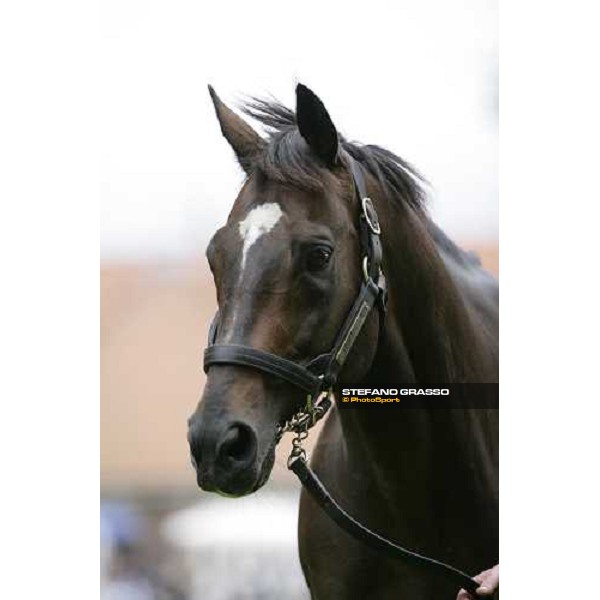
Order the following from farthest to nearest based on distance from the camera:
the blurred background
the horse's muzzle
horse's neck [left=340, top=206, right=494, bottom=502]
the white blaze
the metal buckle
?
1. the blurred background
2. horse's neck [left=340, top=206, right=494, bottom=502]
3. the metal buckle
4. the white blaze
5. the horse's muzzle

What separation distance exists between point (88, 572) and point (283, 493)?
510 millimetres

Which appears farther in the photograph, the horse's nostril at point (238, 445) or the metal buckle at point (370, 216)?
the metal buckle at point (370, 216)

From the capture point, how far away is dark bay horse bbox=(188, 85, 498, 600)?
1.53 m

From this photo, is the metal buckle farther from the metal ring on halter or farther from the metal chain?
the metal chain

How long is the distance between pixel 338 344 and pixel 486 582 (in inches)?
24.1

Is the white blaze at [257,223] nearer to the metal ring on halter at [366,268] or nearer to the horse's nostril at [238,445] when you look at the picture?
the metal ring on halter at [366,268]

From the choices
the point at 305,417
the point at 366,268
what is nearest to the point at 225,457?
the point at 305,417

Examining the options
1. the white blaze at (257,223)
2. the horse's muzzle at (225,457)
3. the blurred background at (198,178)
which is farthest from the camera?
the blurred background at (198,178)

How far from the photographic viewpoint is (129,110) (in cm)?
239

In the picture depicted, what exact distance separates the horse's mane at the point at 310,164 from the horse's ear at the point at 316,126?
2 cm

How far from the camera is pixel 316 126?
1.68 m

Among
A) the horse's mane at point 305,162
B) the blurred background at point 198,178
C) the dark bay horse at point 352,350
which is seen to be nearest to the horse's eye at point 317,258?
the dark bay horse at point 352,350

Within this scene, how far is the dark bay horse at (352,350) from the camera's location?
1.53m

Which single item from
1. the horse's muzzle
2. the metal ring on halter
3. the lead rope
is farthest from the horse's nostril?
the metal ring on halter
